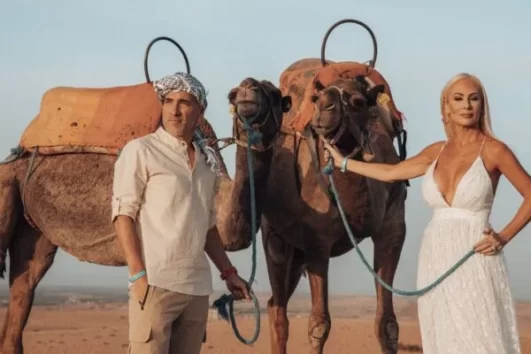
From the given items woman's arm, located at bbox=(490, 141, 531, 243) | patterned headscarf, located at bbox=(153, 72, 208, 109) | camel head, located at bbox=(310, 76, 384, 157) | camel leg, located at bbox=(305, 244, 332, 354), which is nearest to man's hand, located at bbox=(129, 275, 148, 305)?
patterned headscarf, located at bbox=(153, 72, 208, 109)

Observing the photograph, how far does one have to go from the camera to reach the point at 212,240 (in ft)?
18.3

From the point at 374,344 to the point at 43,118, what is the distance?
31.0 ft

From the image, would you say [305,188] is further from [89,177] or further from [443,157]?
[443,157]

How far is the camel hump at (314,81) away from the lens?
9.13m

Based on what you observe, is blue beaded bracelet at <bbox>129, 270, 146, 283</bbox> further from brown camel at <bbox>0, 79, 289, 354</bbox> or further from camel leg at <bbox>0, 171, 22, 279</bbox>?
camel leg at <bbox>0, 171, 22, 279</bbox>

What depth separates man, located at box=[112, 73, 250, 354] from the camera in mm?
5098

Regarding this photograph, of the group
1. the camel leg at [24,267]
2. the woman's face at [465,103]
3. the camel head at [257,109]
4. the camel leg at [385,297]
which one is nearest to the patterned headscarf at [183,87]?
the woman's face at [465,103]

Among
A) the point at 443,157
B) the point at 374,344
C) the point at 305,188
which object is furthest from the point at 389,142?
the point at 374,344

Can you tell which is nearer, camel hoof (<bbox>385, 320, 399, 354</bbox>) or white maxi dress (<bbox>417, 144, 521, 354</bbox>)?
white maxi dress (<bbox>417, 144, 521, 354</bbox>)

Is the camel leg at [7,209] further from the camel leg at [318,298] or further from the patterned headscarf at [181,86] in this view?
the patterned headscarf at [181,86]

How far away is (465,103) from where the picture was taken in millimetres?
5543

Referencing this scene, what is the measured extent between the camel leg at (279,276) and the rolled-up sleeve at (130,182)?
4362 mm

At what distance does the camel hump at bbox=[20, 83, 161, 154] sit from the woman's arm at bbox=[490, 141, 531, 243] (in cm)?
467

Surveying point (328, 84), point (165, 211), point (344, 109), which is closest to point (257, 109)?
point (344, 109)
